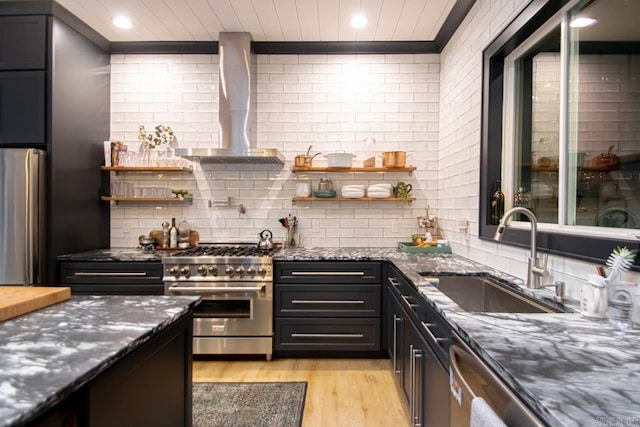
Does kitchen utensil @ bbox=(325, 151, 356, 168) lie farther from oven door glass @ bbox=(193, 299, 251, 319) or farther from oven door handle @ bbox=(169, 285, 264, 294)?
oven door glass @ bbox=(193, 299, 251, 319)

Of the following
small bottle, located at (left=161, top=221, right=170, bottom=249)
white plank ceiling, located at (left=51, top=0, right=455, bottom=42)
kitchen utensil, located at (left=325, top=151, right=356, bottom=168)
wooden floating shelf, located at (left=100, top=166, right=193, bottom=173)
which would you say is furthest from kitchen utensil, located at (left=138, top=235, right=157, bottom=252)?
white plank ceiling, located at (left=51, top=0, right=455, bottom=42)

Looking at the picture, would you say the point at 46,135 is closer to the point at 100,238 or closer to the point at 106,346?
the point at 100,238

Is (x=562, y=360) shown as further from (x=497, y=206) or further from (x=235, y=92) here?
(x=235, y=92)

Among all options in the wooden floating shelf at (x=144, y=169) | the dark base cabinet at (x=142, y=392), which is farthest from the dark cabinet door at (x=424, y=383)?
the wooden floating shelf at (x=144, y=169)

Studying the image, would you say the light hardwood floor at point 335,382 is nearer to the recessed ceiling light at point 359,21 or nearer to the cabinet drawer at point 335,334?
the cabinet drawer at point 335,334

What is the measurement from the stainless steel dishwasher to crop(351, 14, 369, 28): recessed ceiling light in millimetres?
2777

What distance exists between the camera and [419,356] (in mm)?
1800

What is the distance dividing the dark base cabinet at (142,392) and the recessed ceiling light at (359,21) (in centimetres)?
275

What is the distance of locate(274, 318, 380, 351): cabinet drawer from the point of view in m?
2.93

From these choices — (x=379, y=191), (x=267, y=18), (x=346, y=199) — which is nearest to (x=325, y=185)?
(x=346, y=199)

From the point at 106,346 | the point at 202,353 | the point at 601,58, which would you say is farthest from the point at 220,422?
the point at 601,58

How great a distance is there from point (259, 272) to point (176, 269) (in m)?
0.68

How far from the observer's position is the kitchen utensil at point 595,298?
122cm

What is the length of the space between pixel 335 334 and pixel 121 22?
3.34m
